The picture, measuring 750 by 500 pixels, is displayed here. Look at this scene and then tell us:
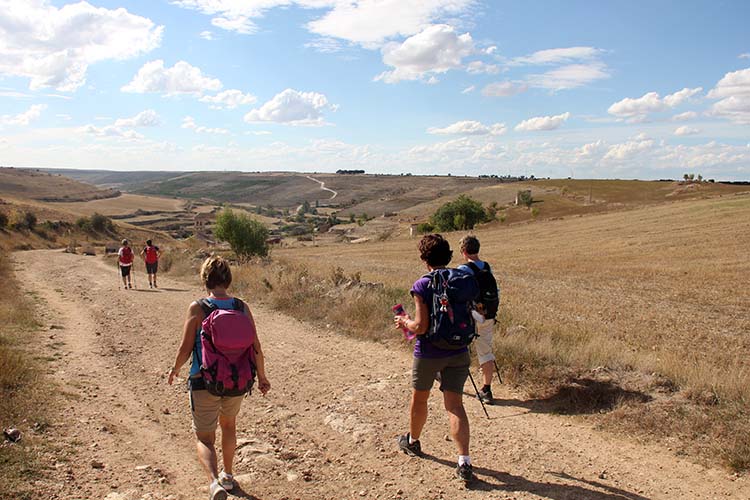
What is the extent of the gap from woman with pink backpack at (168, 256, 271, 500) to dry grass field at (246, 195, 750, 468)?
146 inches

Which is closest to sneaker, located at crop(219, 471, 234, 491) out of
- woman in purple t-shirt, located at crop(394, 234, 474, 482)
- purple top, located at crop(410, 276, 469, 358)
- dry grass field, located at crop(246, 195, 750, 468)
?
woman in purple t-shirt, located at crop(394, 234, 474, 482)

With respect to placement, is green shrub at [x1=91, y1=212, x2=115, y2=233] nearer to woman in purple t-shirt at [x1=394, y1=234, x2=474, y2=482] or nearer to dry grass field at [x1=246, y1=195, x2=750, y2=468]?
dry grass field at [x1=246, y1=195, x2=750, y2=468]

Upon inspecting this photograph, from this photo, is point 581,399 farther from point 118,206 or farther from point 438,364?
point 118,206

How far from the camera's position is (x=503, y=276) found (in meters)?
25.9

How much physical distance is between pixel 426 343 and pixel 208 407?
6.10 ft

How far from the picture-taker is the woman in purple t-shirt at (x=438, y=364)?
4715mm

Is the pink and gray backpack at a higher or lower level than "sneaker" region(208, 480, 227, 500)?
higher

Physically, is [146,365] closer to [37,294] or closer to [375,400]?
[375,400]

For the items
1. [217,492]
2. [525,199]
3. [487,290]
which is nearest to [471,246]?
[487,290]

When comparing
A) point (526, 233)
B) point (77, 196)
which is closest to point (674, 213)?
point (526, 233)

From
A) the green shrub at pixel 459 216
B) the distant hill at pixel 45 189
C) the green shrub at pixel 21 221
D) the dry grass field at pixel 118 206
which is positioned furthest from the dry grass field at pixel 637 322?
the distant hill at pixel 45 189

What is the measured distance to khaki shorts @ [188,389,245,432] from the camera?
14.5ft

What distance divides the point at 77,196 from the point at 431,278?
149 meters

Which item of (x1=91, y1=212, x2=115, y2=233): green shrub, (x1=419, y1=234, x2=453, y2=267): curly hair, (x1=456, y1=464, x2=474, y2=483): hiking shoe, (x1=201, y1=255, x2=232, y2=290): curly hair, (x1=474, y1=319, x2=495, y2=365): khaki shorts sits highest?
(x1=419, y1=234, x2=453, y2=267): curly hair
